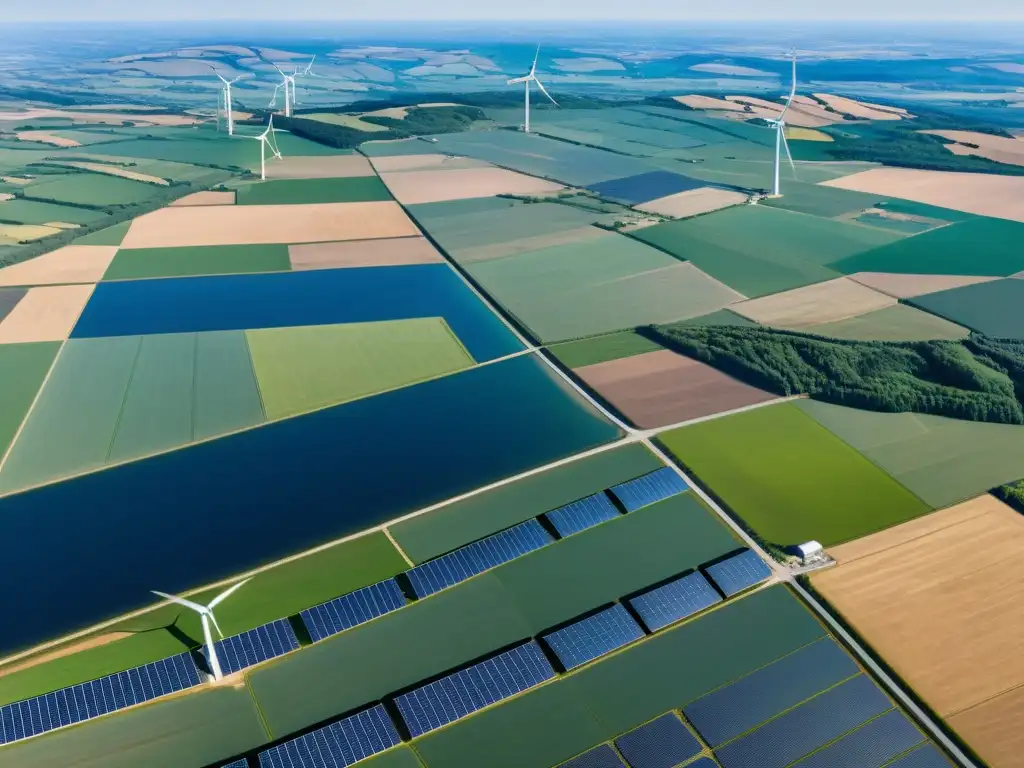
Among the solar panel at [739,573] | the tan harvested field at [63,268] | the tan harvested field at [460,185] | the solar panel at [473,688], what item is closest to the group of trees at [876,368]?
the solar panel at [739,573]

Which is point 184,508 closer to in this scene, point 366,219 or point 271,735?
point 271,735

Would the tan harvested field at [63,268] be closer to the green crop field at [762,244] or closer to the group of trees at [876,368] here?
the group of trees at [876,368]

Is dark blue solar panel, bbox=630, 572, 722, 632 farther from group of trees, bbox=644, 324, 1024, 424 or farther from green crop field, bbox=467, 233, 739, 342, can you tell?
green crop field, bbox=467, 233, 739, 342

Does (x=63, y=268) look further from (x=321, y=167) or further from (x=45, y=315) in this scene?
(x=321, y=167)

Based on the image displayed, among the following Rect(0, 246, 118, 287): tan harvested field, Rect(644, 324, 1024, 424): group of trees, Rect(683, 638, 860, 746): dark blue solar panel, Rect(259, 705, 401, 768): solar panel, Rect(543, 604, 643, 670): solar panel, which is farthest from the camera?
Rect(0, 246, 118, 287): tan harvested field

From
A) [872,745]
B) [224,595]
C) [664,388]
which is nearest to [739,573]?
[872,745]

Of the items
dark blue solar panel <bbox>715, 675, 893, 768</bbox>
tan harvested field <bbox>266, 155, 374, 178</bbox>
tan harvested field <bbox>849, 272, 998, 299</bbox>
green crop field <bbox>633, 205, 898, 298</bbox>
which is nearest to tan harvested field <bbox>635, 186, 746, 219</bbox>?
green crop field <bbox>633, 205, 898, 298</bbox>
